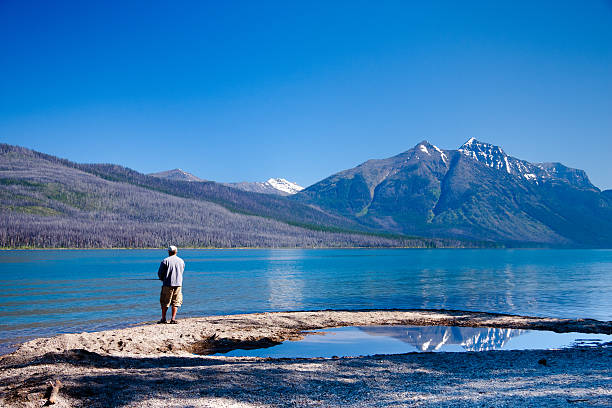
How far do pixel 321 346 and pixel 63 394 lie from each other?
13.2 m

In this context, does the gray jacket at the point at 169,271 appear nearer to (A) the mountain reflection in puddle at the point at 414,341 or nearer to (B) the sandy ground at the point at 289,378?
(B) the sandy ground at the point at 289,378

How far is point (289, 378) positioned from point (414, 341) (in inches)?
493

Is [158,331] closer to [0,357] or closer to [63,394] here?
[0,357]

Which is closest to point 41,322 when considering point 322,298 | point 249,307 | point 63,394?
point 249,307

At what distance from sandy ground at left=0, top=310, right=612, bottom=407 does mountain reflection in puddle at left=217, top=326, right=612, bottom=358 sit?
3.09 meters

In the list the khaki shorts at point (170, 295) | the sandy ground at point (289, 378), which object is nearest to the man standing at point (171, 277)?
the khaki shorts at point (170, 295)

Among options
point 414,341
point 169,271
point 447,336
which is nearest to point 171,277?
point 169,271

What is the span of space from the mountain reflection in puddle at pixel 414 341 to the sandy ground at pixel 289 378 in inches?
122

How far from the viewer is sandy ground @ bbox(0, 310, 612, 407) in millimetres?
11148

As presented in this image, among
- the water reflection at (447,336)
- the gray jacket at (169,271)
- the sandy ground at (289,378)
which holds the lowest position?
the water reflection at (447,336)

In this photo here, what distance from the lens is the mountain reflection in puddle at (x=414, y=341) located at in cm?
2147

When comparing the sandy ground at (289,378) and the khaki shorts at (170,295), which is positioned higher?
the khaki shorts at (170,295)

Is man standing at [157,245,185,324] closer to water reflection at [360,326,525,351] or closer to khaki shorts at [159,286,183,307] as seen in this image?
khaki shorts at [159,286,183,307]

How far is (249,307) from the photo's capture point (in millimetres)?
39125
